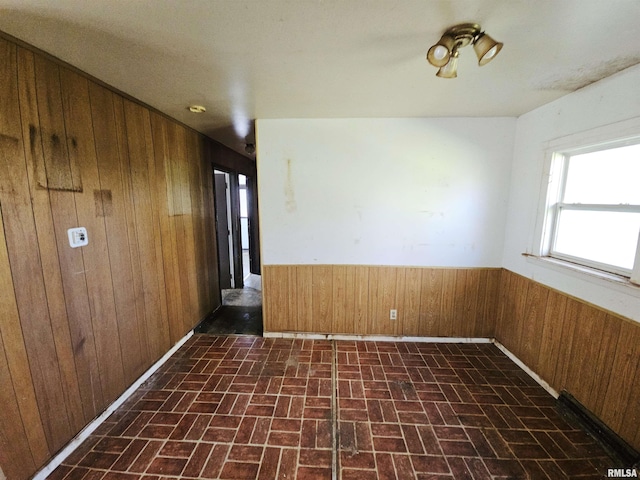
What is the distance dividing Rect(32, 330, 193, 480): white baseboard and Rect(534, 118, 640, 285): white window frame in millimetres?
3667

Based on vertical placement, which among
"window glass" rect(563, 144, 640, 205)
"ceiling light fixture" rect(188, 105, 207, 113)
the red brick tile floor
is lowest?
the red brick tile floor

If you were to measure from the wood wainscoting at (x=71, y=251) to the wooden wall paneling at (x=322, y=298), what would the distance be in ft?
5.07

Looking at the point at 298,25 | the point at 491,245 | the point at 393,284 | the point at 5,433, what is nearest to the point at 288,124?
the point at 298,25

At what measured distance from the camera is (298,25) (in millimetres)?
1206

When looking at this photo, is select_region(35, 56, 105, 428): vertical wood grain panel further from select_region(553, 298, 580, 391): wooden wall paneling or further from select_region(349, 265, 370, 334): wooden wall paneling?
select_region(553, 298, 580, 391): wooden wall paneling

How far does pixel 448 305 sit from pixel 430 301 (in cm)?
20

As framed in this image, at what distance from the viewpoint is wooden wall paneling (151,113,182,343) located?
7.90 ft

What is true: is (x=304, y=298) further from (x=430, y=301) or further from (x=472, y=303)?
(x=472, y=303)

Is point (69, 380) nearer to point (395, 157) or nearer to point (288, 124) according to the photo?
point (288, 124)

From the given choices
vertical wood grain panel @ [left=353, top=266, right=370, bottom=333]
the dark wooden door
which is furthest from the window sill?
the dark wooden door

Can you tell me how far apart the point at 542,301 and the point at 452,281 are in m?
0.76

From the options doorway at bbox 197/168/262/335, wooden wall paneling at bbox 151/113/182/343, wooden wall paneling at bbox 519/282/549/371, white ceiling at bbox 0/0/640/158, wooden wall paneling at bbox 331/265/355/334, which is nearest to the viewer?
white ceiling at bbox 0/0/640/158

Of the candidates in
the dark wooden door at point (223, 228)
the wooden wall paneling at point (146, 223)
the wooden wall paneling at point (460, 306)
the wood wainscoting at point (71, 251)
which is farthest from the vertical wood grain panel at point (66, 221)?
the wooden wall paneling at point (460, 306)

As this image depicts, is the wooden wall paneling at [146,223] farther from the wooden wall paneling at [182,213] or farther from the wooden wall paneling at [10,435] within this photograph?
the wooden wall paneling at [10,435]
